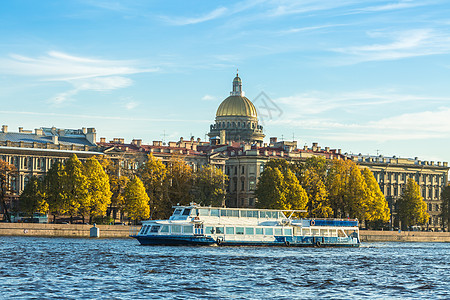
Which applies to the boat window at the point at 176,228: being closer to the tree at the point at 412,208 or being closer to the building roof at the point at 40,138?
the building roof at the point at 40,138

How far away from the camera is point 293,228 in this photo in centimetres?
9212

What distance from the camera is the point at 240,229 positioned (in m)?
88.1

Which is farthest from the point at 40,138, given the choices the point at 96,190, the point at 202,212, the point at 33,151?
the point at 202,212

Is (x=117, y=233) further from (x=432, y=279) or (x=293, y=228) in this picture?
(x=432, y=279)

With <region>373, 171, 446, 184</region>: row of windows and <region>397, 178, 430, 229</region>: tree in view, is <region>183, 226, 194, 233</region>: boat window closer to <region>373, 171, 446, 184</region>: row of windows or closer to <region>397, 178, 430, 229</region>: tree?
<region>397, 178, 430, 229</region>: tree

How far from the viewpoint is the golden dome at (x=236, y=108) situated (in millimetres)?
179500

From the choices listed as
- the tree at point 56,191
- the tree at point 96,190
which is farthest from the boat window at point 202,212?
the tree at point 56,191

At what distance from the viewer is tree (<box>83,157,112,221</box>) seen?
104m

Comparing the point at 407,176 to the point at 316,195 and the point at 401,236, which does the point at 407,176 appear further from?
the point at 316,195

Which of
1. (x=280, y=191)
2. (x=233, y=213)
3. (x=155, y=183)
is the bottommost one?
(x=233, y=213)

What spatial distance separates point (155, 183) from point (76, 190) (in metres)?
13.3

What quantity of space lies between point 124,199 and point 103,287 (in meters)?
61.4

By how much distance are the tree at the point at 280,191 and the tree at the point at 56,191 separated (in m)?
23.8

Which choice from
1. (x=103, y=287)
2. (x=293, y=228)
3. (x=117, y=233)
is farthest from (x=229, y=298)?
(x=117, y=233)
